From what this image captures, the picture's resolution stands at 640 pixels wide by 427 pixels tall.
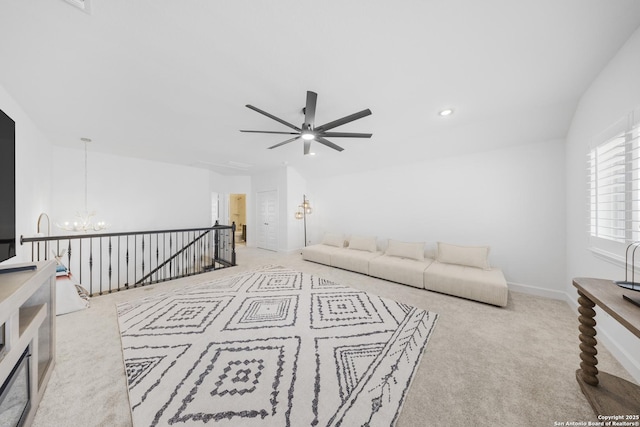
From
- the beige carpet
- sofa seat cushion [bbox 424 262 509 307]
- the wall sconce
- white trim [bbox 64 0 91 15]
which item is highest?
white trim [bbox 64 0 91 15]

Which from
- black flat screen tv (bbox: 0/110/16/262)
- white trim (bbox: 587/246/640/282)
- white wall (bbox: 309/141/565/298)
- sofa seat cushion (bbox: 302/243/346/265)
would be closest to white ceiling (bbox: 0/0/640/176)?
white wall (bbox: 309/141/565/298)

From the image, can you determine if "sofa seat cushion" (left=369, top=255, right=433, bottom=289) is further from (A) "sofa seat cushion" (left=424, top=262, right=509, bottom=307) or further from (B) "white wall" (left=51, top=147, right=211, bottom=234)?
(B) "white wall" (left=51, top=147, right=211, bottom=234)

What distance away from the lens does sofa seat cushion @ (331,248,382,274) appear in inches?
169

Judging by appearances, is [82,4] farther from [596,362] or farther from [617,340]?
[617,340]

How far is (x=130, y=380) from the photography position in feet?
5.24

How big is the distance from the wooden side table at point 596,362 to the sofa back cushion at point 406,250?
8.37 ft

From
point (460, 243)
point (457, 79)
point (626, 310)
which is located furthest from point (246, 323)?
point (460, 243)

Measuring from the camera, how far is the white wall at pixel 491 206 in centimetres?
325

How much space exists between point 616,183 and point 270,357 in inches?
133

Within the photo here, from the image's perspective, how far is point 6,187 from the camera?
1687 millimetres

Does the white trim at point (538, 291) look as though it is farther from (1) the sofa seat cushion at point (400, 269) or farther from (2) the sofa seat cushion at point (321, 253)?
(2) the sofa seat cushion at point (321, 253)

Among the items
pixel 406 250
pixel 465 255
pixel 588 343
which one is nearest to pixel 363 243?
pixel 406 250

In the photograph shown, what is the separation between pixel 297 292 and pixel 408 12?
3482mm

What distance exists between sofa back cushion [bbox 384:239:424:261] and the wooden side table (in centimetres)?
255
